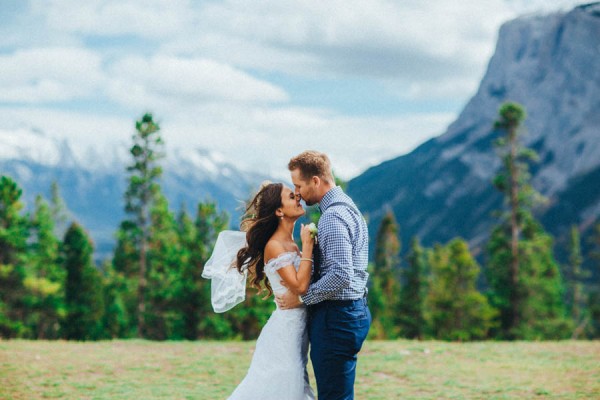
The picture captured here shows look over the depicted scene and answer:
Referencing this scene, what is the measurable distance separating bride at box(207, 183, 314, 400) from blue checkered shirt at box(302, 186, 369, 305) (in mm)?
469

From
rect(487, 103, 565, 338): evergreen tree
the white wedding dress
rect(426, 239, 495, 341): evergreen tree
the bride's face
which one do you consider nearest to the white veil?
the white wedding dress

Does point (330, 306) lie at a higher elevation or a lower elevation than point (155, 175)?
lower

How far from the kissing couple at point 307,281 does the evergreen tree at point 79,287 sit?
39.9 m

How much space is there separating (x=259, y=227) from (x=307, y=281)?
0.97 metres

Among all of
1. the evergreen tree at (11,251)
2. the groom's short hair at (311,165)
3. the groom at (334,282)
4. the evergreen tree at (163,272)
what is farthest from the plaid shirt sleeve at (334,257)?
the evergreen tree at (11,251)

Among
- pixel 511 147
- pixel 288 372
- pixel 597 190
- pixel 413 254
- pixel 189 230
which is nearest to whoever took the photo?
pixel 288 372

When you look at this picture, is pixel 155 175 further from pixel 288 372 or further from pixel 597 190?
pixel 597 190

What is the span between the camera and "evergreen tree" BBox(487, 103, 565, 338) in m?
37.2

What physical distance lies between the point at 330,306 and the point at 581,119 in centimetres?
21498

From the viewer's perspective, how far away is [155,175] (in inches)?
1657

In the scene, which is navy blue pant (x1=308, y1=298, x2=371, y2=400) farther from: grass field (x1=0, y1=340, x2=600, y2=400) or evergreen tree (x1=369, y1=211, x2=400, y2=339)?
evergreen tree (x1=369, y1=211, x2=400, y2=339)

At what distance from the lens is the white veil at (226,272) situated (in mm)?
7410

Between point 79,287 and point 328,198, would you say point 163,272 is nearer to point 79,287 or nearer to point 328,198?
point 79,287

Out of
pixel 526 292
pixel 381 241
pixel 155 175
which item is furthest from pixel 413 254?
pixel 155 175
